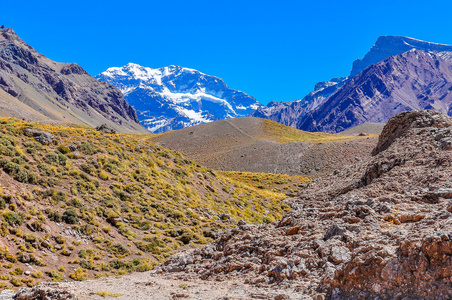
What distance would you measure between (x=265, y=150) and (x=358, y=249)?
71.3 m

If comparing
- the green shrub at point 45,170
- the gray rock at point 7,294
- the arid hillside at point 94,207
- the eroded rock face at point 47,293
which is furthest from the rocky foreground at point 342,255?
the green shrub at point 45,170

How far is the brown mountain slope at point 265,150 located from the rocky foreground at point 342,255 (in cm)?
4944

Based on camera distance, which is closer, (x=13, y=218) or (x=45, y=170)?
(x=13, y=218)

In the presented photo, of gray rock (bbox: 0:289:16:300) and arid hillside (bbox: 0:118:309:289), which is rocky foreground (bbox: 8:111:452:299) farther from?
arid hillside (bbox: 0:118:309:289)

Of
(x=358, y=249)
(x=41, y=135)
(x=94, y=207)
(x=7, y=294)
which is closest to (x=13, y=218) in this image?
(x=7, y=294)

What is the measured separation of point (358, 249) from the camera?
28.2ft

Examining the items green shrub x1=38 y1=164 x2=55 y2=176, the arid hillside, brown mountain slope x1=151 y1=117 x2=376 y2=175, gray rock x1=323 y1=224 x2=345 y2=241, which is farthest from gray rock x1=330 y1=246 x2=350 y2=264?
brown mountain slope x1=151 y1=117 x2=376 y2=175

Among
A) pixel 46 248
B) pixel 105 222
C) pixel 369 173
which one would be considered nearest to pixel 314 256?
pixel 46 248

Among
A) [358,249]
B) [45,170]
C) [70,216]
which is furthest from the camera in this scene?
[45,170]

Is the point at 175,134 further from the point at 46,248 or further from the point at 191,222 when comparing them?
the point at 46,248

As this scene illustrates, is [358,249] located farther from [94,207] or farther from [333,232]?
[94,207]

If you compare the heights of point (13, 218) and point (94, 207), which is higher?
point (94, 207)

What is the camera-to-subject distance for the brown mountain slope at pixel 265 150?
6781 centimetres

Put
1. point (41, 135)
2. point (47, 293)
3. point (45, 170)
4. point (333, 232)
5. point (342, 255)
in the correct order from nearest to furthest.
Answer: point (342, 255)
point (47, 293)
point (333, 232)
point (45, 170)
point (41, 135)
